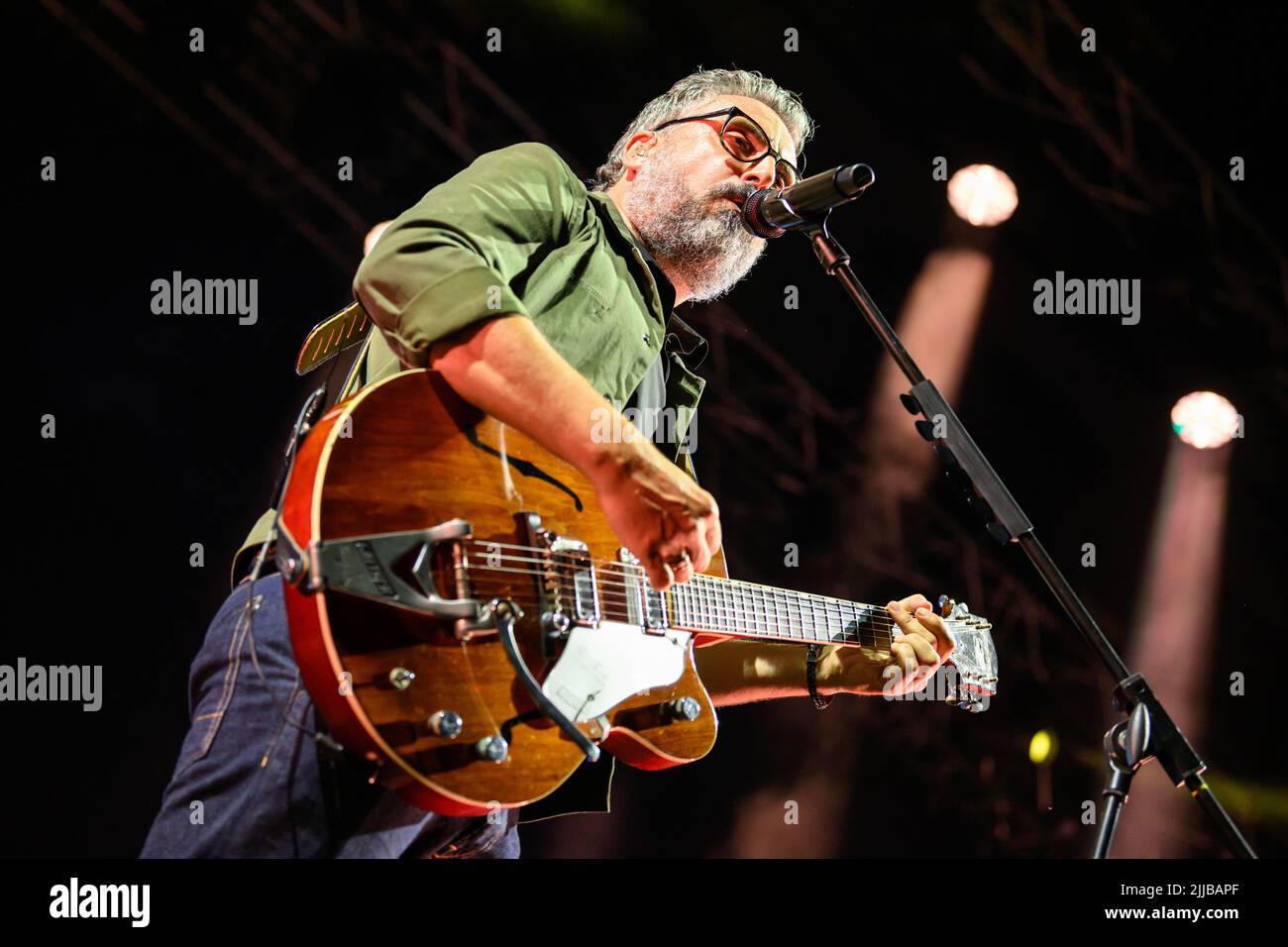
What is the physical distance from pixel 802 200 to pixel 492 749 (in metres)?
1.36

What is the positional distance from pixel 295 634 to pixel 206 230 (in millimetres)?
2344

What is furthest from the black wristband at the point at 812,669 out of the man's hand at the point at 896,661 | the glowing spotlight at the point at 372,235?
the glowing spotlight at the point at 372,235

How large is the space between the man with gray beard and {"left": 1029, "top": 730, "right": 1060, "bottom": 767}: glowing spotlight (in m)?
3.37

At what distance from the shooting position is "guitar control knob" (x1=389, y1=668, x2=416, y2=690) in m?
1.60

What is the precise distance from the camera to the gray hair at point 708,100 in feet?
9.58

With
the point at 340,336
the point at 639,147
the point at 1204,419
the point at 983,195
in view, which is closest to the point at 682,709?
the point at 340,336

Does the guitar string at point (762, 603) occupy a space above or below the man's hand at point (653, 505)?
below

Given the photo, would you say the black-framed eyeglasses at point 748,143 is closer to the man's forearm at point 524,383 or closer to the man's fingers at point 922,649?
the man's forearm at point 524,383

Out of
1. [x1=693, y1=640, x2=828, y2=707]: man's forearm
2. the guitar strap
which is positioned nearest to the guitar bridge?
the guitar strap

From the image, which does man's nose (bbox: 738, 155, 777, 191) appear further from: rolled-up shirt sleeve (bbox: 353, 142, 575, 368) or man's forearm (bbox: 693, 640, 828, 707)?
man's forearm (bbox: 693, 640, 828, 707)

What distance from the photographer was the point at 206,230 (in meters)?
3.47

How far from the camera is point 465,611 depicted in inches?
67.0

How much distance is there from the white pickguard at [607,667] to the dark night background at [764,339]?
1874mm
